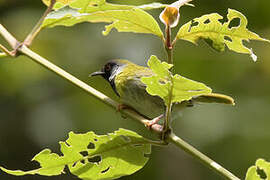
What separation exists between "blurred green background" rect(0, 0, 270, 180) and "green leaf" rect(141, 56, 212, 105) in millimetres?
4825

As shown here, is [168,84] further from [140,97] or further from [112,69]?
[112,69]

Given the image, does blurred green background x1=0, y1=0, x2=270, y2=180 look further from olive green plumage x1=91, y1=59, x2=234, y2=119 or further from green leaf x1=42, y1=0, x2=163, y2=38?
green leaf x1=42, y1=0, x2=163, y2=38

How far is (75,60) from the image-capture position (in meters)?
7.93

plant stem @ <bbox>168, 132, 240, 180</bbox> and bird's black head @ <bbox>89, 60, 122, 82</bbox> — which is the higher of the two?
plant stem @ <bbox>168, 132, 240, 180</bbox>

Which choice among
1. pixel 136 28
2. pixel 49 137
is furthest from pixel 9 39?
pixel 49 137

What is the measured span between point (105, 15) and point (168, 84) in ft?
1.33

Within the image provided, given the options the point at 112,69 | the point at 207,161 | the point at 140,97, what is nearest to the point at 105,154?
the point at 207,161

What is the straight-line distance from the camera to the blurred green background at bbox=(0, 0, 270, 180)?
719 cm

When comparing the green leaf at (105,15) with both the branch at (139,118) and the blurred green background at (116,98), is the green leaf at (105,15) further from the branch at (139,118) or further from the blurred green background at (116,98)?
the blurred green background at (116,98)

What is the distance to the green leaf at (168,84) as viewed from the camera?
79.7 inches

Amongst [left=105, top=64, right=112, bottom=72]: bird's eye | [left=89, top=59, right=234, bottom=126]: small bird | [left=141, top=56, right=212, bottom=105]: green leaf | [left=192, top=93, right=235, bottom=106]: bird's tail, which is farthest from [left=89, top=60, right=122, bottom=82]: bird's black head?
[left=141, top=56, right=212, bottom=105]: green leaf

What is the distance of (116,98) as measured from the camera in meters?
6.77

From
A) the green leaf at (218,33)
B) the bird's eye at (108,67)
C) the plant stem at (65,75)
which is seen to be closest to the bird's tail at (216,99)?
the green leaf at (218,33)

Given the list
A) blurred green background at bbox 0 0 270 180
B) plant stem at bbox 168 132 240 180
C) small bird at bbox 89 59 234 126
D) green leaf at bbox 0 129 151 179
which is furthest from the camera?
blurred green background at bbox 0 0 270 180
